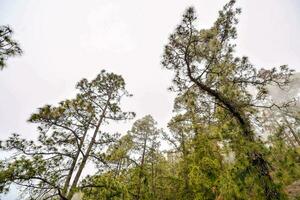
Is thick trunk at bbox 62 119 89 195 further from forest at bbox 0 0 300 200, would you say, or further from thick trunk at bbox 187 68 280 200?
thick trunk at bbox 187 68 280 200

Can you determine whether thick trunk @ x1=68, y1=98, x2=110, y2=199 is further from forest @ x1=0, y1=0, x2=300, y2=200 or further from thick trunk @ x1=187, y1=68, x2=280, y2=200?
thick trunk @ x1=187, y1=68, x2=280, y2=200

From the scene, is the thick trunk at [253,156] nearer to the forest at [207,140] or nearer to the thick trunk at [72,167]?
the forest at [207,140]

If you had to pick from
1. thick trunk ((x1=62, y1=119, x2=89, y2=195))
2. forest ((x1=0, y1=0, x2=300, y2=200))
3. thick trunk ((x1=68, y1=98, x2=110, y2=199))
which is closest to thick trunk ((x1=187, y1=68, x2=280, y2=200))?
forest ((x1=0, y1=0, x2=300, y2=200))

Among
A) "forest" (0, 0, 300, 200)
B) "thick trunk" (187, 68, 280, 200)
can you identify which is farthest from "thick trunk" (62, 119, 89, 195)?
"thick trunk" (187, 68, 280, 200)

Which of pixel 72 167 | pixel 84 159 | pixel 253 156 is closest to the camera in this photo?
pixel 253 156

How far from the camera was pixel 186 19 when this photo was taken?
5.97 m

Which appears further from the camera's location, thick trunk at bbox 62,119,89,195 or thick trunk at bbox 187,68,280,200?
thick trunk at bbox 62,119,89,195

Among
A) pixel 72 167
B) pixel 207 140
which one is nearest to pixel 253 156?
pixel 207 140

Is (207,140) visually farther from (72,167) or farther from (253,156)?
(72,167)

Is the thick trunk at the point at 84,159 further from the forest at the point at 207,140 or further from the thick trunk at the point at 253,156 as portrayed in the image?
the thick trunk at the point at 253,156

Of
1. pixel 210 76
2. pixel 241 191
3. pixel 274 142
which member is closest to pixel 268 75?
pixel 210 76

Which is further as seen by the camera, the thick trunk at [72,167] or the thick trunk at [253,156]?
the thick trunk at [72,167]

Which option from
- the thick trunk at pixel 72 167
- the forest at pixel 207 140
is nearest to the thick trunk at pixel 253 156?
the forest at pixel 207 140

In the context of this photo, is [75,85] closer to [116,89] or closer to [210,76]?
[116,89]
